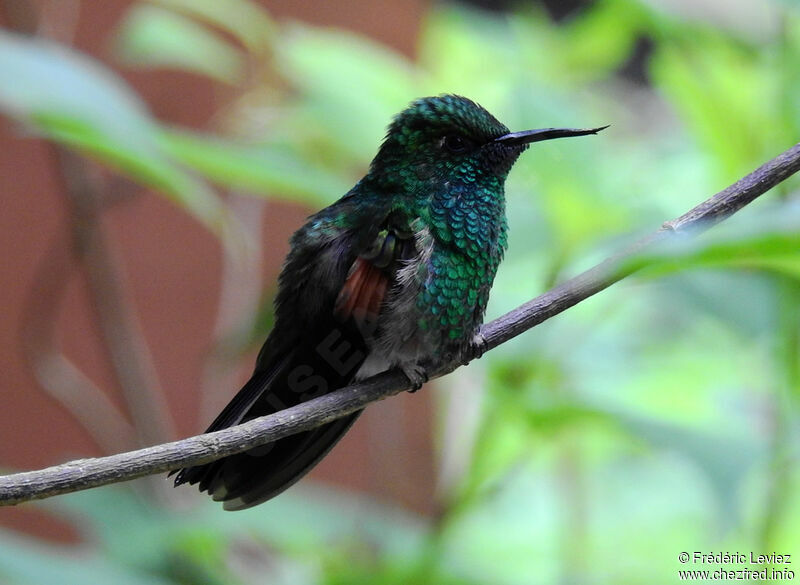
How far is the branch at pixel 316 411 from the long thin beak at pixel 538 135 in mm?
150

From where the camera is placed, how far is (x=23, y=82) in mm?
1242

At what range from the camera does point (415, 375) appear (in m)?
1.12

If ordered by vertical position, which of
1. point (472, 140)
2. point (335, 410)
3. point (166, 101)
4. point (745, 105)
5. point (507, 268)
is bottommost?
Result: point (335, 410)

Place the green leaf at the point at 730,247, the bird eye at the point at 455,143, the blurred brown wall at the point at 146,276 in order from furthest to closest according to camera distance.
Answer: the blurred brown wall at the point at 146,276 < the bird eye at the point at 455,143 < the green leaf at the point at 730,247

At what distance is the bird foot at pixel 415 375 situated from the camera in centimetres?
110

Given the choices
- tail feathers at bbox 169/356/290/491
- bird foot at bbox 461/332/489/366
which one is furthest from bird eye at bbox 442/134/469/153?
tail feathers at bbox 169/356/290/491

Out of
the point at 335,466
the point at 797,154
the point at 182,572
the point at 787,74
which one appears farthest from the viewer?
the point at 335,466

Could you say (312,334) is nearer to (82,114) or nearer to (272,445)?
(272,445)

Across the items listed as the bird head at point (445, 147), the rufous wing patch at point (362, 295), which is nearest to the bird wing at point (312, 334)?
the rufous wing patch at point (362, 295)

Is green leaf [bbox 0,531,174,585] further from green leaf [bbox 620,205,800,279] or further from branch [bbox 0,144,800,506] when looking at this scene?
green leaf [bbox 620,205,800,279]

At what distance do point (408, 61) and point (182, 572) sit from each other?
6.93ft

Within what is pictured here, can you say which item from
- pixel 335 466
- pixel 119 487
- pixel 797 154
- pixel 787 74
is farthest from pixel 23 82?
pixel 335 466

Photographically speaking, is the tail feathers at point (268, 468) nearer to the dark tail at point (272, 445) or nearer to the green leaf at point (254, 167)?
the dark tail at point (272, 445)

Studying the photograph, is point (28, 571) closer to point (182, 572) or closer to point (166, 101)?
point (182, 572)
